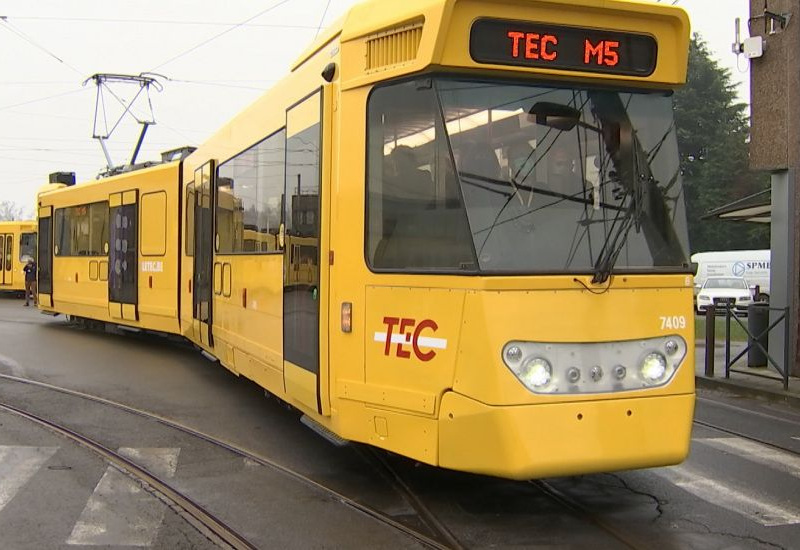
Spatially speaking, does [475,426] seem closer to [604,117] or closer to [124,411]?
[604,117]

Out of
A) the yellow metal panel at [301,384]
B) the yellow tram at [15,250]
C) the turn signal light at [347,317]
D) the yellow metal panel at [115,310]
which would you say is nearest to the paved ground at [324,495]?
the yellow metal panel at [301,384]

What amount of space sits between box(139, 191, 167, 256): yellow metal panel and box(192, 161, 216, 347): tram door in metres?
1.92

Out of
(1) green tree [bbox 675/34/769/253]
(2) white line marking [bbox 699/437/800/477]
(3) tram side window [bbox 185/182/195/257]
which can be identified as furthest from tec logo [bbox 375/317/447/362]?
(1) green tree [bbox 675/34/769/253]

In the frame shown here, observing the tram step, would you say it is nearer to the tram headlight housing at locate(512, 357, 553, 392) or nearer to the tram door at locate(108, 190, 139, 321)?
the tram headlight housing at locate(512, 357, 553, 392)

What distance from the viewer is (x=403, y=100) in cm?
464

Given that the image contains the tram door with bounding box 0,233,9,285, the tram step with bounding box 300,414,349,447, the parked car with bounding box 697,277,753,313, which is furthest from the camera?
the parked car with bounding box 697,277,753,313

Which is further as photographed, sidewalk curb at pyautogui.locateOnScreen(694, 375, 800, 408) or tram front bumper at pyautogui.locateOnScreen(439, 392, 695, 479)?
sidewalk curb at pyautogui.locateOnScreen(694, 375, 800, 408)

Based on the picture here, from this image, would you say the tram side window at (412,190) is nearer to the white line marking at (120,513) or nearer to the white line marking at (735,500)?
the white line marking at (120,513)

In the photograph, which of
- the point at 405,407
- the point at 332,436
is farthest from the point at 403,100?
the point at 332,436

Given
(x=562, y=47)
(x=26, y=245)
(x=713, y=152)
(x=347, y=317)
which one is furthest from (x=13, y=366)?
(x=713, y=152)

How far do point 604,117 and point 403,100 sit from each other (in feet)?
4.11

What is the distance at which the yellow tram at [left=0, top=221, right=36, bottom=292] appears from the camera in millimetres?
29062

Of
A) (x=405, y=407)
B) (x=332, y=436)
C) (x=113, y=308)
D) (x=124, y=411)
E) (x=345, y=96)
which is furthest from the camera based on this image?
(x=113, y=308)

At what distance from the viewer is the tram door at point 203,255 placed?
30.5ft
